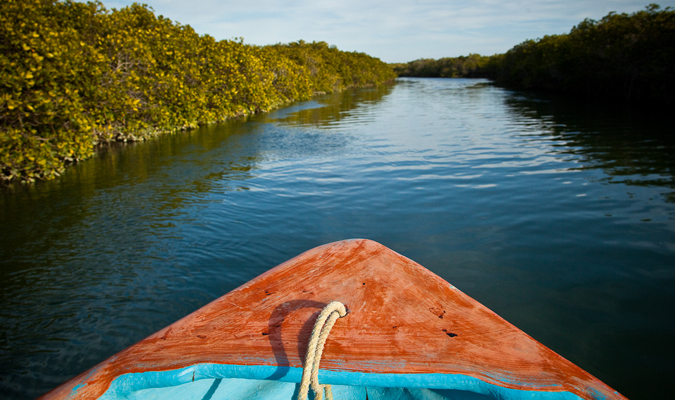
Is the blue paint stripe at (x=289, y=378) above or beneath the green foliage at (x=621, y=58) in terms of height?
beneath

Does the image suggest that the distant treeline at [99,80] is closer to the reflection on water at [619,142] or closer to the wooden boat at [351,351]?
the wooden boat at [351,351]

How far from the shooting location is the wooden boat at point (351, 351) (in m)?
1.35

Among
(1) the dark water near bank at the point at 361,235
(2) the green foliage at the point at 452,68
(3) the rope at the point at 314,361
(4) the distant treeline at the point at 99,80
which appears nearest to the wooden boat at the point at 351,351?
(3) the rope at the point at 314,361

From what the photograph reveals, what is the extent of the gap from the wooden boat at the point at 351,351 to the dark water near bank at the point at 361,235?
1616 millimetres

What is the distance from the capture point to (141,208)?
5.91m

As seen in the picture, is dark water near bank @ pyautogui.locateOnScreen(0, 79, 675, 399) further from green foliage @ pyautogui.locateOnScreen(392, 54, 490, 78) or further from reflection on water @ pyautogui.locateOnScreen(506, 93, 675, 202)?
green foliage @ pyautogui.locateOnScreen(392, 54, 490, 78)

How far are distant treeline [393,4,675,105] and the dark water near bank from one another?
10069 millimetres

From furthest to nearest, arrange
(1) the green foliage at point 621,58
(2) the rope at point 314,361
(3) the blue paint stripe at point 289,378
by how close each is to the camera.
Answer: (1) the green foliage at point 621,58 < (3) the blue paint stripe at point 289,378 < (2) the rope at point 314,361

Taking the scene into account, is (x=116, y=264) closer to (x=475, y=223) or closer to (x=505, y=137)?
(x=475, y=223)

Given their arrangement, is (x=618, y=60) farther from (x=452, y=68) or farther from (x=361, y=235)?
(x=452, y=68)

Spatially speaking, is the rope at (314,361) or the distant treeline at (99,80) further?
the distant treeline at (99,80)

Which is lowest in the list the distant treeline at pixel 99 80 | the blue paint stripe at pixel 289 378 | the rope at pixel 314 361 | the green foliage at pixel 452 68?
the blue paint stripe at pixel 289 378

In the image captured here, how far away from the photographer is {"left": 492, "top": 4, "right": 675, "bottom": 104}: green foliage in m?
16.7

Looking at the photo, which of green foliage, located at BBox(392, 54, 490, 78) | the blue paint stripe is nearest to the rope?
the blue paint stripe
